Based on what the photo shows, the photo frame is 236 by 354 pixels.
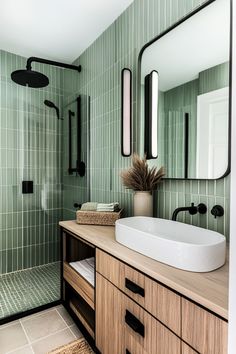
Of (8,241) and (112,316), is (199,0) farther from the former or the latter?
(8,241)

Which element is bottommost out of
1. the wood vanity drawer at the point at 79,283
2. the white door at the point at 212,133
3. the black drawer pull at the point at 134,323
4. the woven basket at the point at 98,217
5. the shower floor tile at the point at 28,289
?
the shower floor tile at the point at 28,289

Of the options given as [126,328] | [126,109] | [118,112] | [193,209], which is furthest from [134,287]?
[118,112]

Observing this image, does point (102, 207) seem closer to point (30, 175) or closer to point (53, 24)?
point (30, 175)

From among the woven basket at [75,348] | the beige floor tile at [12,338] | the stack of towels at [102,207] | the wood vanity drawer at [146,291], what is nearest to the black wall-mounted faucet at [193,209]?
the wood vanity drawer at [146,291]

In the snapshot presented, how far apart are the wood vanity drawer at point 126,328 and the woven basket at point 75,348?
210 millimetres

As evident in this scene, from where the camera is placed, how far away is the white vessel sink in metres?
0.84

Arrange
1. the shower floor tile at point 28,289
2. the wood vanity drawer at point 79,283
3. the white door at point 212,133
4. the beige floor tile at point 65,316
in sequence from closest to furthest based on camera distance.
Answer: the white door at point 212,133 < the wood vanity drawer at point 79,283 < the beige floor tile at point 65,316 < the shower floor tile at point 28,289

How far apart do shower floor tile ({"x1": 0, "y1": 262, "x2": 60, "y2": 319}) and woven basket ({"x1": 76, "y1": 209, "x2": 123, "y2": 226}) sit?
2.86ft

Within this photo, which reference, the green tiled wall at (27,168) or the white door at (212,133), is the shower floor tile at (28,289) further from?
the white door at (212,133)

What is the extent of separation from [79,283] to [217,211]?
1.00m

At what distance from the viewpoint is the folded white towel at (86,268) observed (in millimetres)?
1472

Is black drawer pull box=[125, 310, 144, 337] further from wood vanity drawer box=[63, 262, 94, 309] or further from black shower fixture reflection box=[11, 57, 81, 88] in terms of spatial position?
black shower fixture reflection box=[11, 57, 81, 88]

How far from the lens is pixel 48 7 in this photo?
179 cm

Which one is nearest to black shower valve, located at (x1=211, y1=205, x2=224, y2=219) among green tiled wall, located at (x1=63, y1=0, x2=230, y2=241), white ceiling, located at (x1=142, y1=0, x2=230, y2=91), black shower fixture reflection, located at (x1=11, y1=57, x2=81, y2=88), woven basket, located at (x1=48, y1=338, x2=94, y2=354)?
green tiled wall, located at (x1=63, y1=0, x2=230, y2=241)
